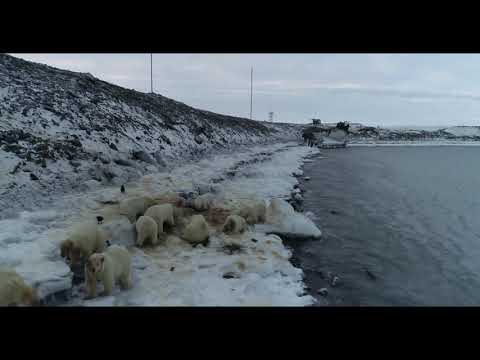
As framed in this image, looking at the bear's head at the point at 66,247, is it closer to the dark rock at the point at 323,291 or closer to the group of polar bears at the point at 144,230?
the group of polar bears at the point at 144,230

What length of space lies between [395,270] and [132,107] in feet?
67.5

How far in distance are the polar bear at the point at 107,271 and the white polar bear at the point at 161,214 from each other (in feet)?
7.89

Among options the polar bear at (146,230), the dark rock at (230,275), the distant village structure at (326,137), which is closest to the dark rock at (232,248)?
the dark rock at (230,275)

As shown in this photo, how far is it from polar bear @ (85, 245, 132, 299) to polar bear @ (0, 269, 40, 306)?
2.44ft

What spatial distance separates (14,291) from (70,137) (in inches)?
436

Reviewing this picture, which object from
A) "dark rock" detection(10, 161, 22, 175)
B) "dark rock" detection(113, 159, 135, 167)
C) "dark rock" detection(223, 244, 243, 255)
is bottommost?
"dark rock" detection(223, 244, 243, 255)

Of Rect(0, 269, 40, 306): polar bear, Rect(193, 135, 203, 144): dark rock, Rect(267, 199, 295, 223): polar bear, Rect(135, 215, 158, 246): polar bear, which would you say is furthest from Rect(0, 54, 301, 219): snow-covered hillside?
Rect(267, 199, 295, 223): polar bear

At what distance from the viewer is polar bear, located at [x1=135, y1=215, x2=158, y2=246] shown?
282 inches

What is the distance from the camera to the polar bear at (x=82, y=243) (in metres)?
6.02

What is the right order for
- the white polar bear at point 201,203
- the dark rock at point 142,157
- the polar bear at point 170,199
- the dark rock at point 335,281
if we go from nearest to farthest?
1. the dark rock at point 335,281
2. the polar bear at point 170,199
3. the white polar bear at point 201,203
4. the dark rock at point 142,157

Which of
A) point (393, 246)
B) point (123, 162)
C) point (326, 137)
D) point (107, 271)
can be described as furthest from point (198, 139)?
point (326, 137)

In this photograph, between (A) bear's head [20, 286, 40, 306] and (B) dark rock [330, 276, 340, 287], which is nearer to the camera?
(A) bear's head [20, 286, 40, 306]

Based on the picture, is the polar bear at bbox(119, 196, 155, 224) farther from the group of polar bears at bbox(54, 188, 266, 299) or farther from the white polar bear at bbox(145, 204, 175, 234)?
the white polar bear at bbox(145, 204, 175, 234)
